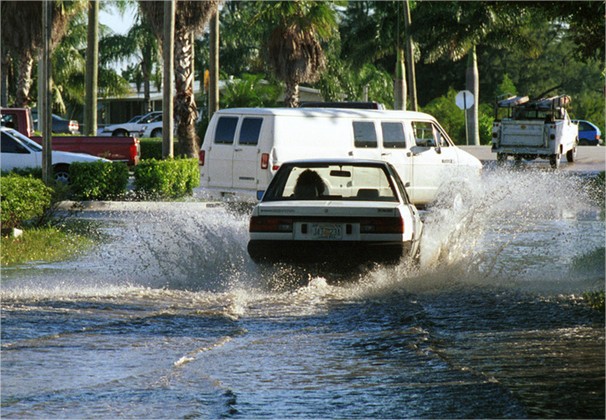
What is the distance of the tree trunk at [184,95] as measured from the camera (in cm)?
3312

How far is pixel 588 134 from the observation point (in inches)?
2295

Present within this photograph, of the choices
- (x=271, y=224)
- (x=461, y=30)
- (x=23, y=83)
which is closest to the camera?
(x=271, y=224)

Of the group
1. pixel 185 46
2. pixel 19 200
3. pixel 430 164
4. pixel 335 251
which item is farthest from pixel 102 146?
pixel 335 251

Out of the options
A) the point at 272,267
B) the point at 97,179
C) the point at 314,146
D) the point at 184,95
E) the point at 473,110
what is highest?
the point at 473,110

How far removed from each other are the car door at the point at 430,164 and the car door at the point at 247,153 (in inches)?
112

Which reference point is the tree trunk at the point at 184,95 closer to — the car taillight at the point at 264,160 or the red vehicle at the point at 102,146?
the red vehicle at the point at 102,146

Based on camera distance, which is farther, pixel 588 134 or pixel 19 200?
pixel 588 134

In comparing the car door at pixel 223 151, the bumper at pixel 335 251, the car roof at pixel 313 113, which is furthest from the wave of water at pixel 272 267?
the car roof at pixel 313 113

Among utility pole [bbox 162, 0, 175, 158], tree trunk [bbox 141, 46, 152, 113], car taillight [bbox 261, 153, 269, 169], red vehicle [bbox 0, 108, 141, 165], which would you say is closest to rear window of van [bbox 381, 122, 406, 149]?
car taillight [bbox 261, 153, 269, 169]

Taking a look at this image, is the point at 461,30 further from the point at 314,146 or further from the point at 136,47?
the point at 314,146

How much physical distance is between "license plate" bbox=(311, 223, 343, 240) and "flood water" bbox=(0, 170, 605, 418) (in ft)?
1.29

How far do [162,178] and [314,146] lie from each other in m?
5.35

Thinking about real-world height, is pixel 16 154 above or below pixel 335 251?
above

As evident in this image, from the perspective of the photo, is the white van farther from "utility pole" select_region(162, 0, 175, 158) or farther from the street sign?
the street sign
